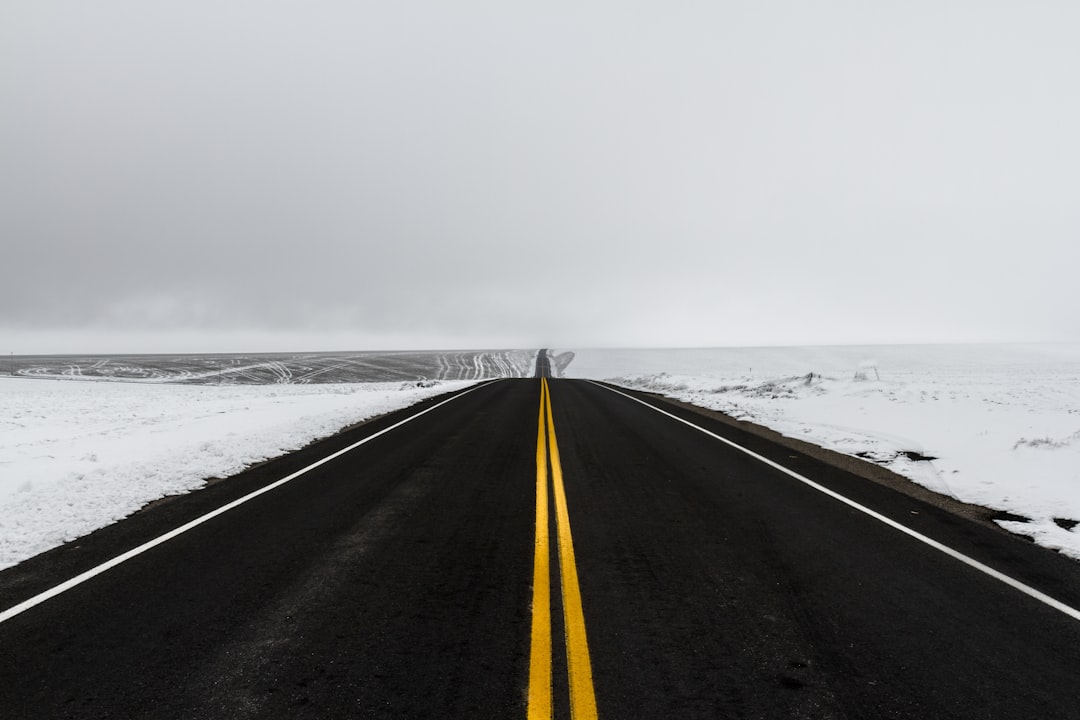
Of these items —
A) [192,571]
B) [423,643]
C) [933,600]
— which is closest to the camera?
[423,643]

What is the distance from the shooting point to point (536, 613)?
386 centimetres

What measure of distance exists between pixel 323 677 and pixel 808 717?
2707 mm

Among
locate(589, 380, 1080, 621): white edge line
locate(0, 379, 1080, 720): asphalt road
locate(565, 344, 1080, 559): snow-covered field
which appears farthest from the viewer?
locate(565, 344, 1080, 559): snow-covered field

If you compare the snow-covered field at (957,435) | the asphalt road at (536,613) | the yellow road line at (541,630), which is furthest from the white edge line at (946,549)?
the yellow road line at (541,630)

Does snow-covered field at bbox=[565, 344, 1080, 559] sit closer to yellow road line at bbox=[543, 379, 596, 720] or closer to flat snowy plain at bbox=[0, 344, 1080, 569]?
flat snowy plain at bbox=[0, 344, 1080, 569]

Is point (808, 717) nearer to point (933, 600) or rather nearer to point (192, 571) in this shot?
point (933, 600)

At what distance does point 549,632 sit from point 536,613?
0.28 m

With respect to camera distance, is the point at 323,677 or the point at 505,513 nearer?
the point at 323,677

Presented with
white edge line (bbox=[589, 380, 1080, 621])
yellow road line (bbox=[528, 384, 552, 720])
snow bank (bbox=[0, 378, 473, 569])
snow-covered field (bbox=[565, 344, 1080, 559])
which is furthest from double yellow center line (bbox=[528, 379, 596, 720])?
snow-covered field (bbox=[565, 344, 1080, 559])

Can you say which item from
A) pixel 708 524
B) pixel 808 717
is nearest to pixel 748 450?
pixel 708 524

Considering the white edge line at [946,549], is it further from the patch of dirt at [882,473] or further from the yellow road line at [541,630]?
the yellow road line at [541,630]

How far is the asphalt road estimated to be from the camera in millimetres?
2973

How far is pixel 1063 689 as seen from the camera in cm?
314

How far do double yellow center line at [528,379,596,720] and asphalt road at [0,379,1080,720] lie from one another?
0.03 metres
